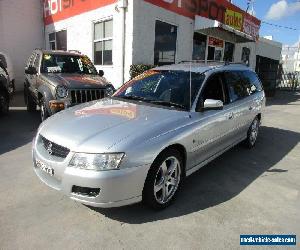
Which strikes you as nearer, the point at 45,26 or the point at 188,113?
the point at 188,113

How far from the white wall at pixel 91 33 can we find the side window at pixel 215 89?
671cm

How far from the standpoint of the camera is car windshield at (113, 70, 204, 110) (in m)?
4.46

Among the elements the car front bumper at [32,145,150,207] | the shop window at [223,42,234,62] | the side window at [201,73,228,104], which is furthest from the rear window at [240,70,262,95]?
the shop window at [223,42,234,62]

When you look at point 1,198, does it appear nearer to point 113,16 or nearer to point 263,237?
point 263,237

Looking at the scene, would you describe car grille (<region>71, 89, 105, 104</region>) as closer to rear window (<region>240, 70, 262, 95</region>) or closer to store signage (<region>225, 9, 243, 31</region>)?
rear window (<region>240, 70, 262, 95</region>)

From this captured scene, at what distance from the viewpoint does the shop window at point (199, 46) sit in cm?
1465

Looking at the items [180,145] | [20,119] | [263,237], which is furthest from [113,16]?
[263,237]

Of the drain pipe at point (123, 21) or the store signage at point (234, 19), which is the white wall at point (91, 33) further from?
the store signage at point (234, 19)

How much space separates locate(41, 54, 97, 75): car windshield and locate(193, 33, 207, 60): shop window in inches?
276

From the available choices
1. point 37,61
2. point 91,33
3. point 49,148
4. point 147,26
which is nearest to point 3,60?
point 37,61

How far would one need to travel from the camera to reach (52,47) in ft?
54.2

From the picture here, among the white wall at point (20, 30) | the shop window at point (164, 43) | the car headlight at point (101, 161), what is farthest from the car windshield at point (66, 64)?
the white wall at point (20, 30)

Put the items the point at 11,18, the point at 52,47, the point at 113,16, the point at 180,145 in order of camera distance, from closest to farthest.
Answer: the point at 180,145 < the point at 113,16 < the point at 11,18 < the point at 52,47

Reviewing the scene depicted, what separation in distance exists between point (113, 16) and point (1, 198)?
9262 millimetres
